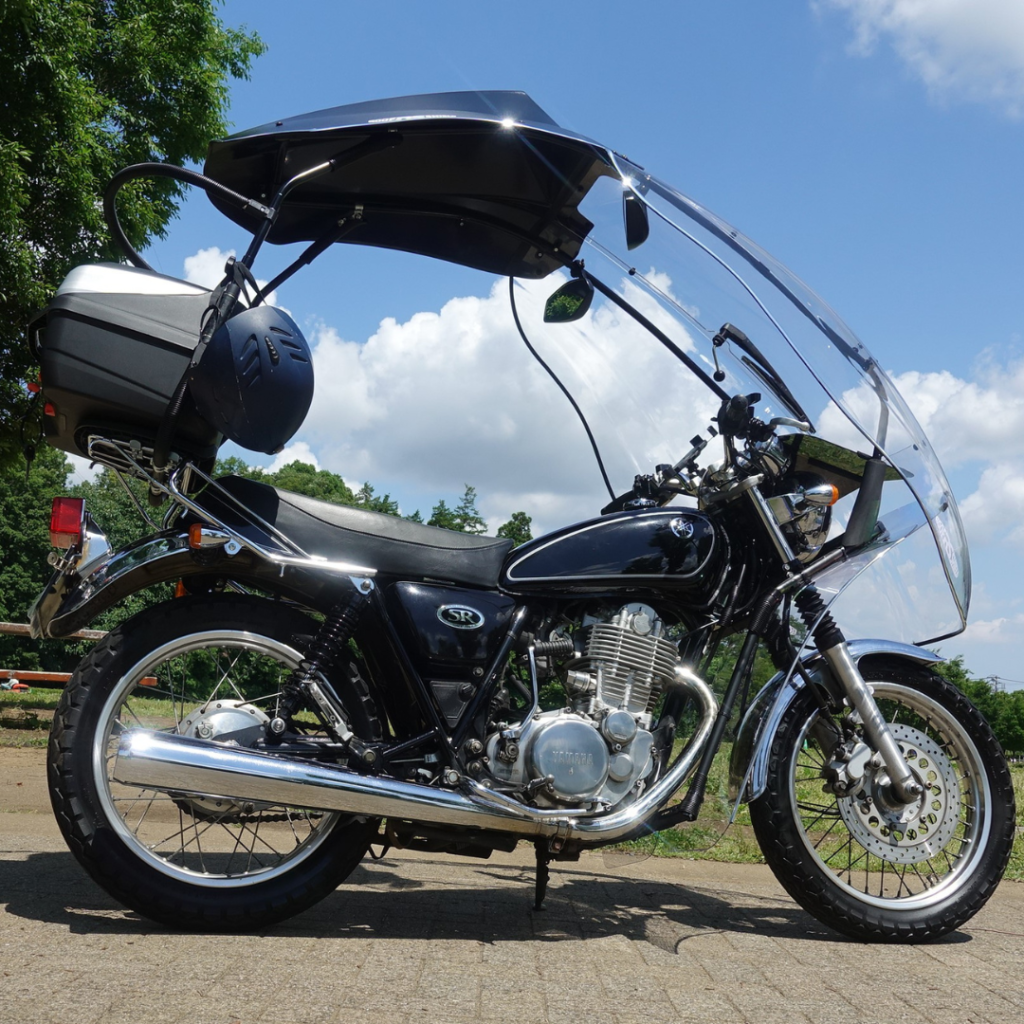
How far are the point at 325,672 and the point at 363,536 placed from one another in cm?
45

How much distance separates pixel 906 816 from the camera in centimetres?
355

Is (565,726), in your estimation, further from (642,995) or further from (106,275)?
(106,275)

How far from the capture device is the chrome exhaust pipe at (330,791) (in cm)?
293

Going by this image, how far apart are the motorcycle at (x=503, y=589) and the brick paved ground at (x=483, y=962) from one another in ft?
0.63

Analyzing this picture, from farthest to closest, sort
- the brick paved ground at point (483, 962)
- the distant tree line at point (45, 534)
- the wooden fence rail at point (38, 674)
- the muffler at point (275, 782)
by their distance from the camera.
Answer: the distant tree line at point (45, 534)
the wooden fence rail at point (38, 674)
the muffler at point (275, 782)
the brick paved ground at point (483, 962)

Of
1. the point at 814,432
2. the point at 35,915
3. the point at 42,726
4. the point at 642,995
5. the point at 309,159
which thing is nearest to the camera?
the point at 642,995

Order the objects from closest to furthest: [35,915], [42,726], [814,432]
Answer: [35,915], [814,432], [42,726]

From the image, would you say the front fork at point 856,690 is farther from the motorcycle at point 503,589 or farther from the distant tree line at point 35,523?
the distant tree line at point 35,523

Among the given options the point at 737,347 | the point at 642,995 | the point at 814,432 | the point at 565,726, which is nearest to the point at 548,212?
the point at 737,347

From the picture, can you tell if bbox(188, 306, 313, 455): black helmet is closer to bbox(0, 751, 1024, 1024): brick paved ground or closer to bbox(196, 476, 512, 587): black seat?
bbox(196, 476, 512, 587): black seat

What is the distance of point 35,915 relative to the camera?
3053 mm

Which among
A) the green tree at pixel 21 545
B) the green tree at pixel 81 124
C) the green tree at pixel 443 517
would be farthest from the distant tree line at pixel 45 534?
the green tree at pixel 443 517

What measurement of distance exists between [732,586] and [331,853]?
1.62 m

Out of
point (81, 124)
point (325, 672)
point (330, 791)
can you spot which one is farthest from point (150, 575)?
point (81, 124)
